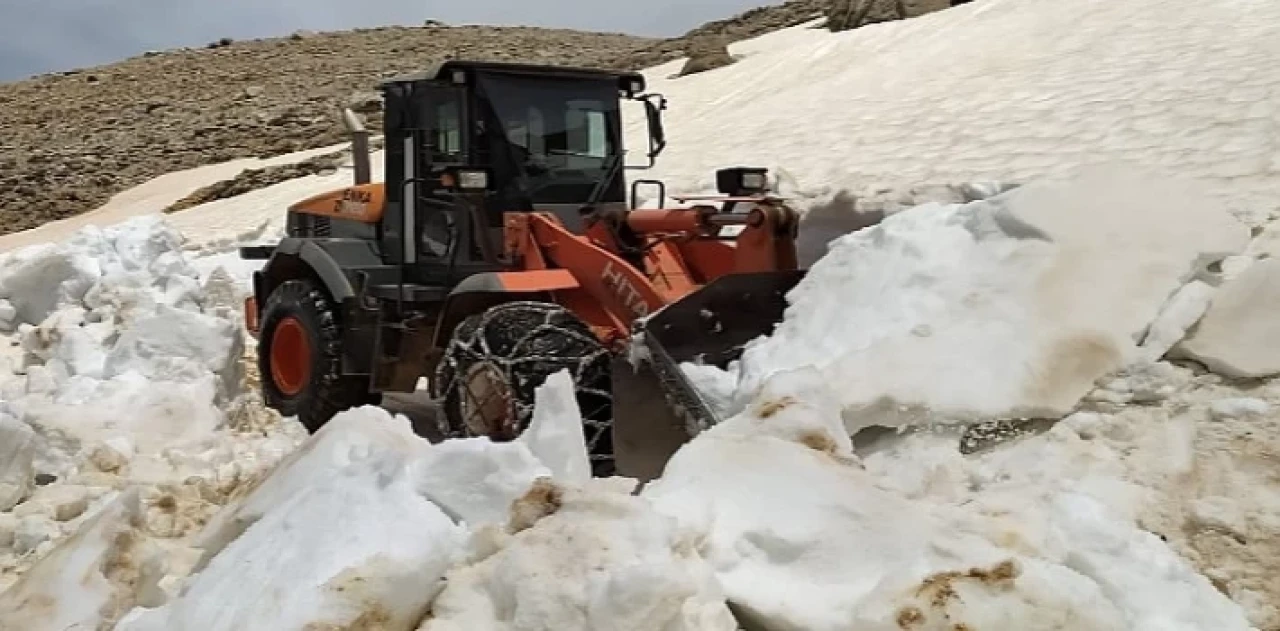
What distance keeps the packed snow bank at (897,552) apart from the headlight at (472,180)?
104 inches

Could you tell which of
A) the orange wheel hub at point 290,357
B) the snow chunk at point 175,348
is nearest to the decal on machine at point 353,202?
the orange wheel hub at point 290,357

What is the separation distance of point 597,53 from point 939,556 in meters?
30.9

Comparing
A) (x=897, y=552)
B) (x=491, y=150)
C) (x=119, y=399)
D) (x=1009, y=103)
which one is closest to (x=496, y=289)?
(x=491, y=150)

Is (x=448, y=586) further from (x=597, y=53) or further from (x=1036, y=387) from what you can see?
(x=597, y=53)

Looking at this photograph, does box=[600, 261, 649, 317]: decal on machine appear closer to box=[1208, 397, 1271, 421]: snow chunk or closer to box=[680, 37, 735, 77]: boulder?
box=[1208, 397, 1271, 421]: snow chunk

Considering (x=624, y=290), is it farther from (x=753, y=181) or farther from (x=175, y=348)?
(x=175, y=348)

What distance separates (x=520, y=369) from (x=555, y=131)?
1.63 metres

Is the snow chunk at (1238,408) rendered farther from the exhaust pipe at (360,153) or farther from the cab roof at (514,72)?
the exhaust pipe at (360,153)

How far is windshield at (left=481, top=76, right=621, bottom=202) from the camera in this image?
19.4 ft

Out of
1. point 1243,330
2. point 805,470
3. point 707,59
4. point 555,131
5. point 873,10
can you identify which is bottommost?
point 805,470

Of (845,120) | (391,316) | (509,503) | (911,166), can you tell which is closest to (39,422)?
(391,316)

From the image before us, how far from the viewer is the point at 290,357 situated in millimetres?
6758

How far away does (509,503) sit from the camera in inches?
118

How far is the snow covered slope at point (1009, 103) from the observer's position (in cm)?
817
